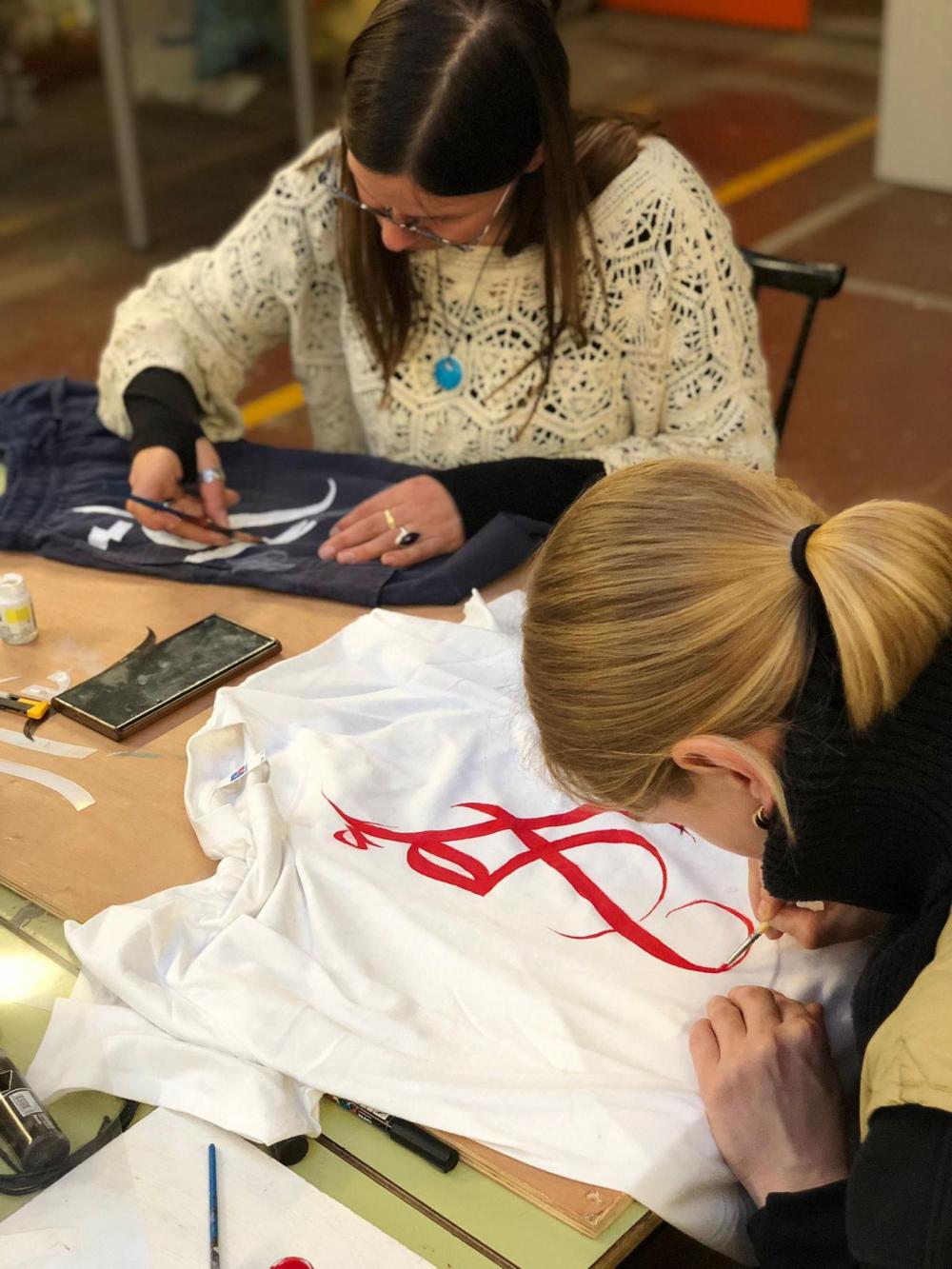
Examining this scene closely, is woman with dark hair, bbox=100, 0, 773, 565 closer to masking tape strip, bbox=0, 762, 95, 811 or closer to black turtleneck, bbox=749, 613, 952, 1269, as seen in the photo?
masking tape strip, bbox=0, 762, 95, 811

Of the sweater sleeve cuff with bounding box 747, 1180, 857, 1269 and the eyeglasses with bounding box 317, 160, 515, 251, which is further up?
the eyeglasses with bounding box 317, 160, 515, 251

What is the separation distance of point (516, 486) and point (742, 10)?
6.19 metres

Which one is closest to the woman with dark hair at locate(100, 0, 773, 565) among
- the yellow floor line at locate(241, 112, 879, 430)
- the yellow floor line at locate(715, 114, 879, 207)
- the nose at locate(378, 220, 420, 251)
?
the nose at locate(378, 220, 420, 251)

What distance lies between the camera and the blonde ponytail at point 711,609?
3.29ft

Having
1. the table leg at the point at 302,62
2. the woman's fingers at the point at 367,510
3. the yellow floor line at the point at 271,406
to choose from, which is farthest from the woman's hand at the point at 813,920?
the table leg at the point at 302,62

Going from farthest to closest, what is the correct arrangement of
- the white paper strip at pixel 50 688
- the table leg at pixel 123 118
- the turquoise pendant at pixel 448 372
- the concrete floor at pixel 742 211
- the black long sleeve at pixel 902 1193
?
the table leg at pixel 123 118 → the concrete floor at pixel 742 211 → the turquoise pendant at pixel 448 372 → the white paper strip at pixel 50 688 → the black long sleeve at pixel 902 1193

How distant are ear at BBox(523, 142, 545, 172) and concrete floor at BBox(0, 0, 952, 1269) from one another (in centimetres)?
188

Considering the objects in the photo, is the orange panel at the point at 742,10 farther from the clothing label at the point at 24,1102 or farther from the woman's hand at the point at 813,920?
the clothing label at the point at 24,1102

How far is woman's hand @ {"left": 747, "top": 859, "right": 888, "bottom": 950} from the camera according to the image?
118 centimetres

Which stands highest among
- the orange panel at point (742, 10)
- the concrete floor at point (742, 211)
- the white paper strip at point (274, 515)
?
the white paper strip at point (274, 515)

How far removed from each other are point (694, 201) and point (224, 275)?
25.5 inches

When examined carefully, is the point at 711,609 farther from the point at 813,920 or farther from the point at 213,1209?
the point at 213,1209

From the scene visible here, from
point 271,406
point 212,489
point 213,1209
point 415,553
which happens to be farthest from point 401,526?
point 271,406

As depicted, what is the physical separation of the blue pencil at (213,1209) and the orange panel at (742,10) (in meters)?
7.01
